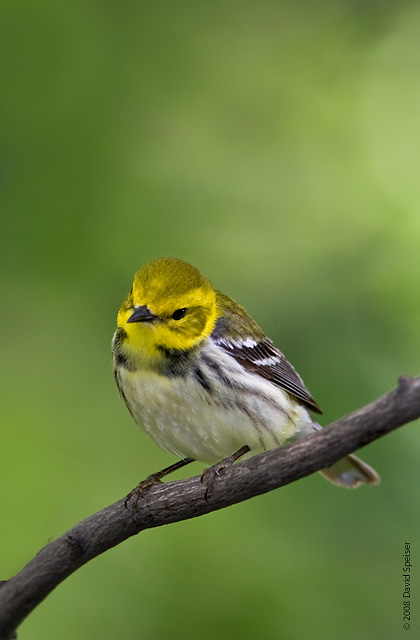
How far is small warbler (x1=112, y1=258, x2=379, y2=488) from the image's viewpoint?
2883 millimetres

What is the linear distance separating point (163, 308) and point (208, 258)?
1116 millimetres

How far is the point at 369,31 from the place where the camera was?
423 centimetres

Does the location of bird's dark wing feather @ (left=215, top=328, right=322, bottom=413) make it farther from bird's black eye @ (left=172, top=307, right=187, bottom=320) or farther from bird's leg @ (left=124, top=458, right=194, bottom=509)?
bird's leg @ (left=124, top=458, right=194, bottom=509)

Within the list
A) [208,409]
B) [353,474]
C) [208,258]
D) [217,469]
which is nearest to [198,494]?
[217,469]

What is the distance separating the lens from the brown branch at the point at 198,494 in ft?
5.88

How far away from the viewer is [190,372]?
9.62ft

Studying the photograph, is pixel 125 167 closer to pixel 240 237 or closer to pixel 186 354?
pixel 240 237

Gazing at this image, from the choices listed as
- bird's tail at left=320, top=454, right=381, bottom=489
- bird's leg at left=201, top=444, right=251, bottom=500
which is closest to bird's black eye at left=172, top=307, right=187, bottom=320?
bird's leg at left=201, top=444, right=251, bottom=500

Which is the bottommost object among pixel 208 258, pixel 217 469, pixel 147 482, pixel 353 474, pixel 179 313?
pixel 353 474

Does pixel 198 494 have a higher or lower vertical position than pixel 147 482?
lower

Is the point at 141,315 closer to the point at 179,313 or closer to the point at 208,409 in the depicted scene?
the point at 179,313

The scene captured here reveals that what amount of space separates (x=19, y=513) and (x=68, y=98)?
188cm

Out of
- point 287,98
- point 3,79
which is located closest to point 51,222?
point 3,79

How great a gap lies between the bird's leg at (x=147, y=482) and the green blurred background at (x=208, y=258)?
0.23 metres
